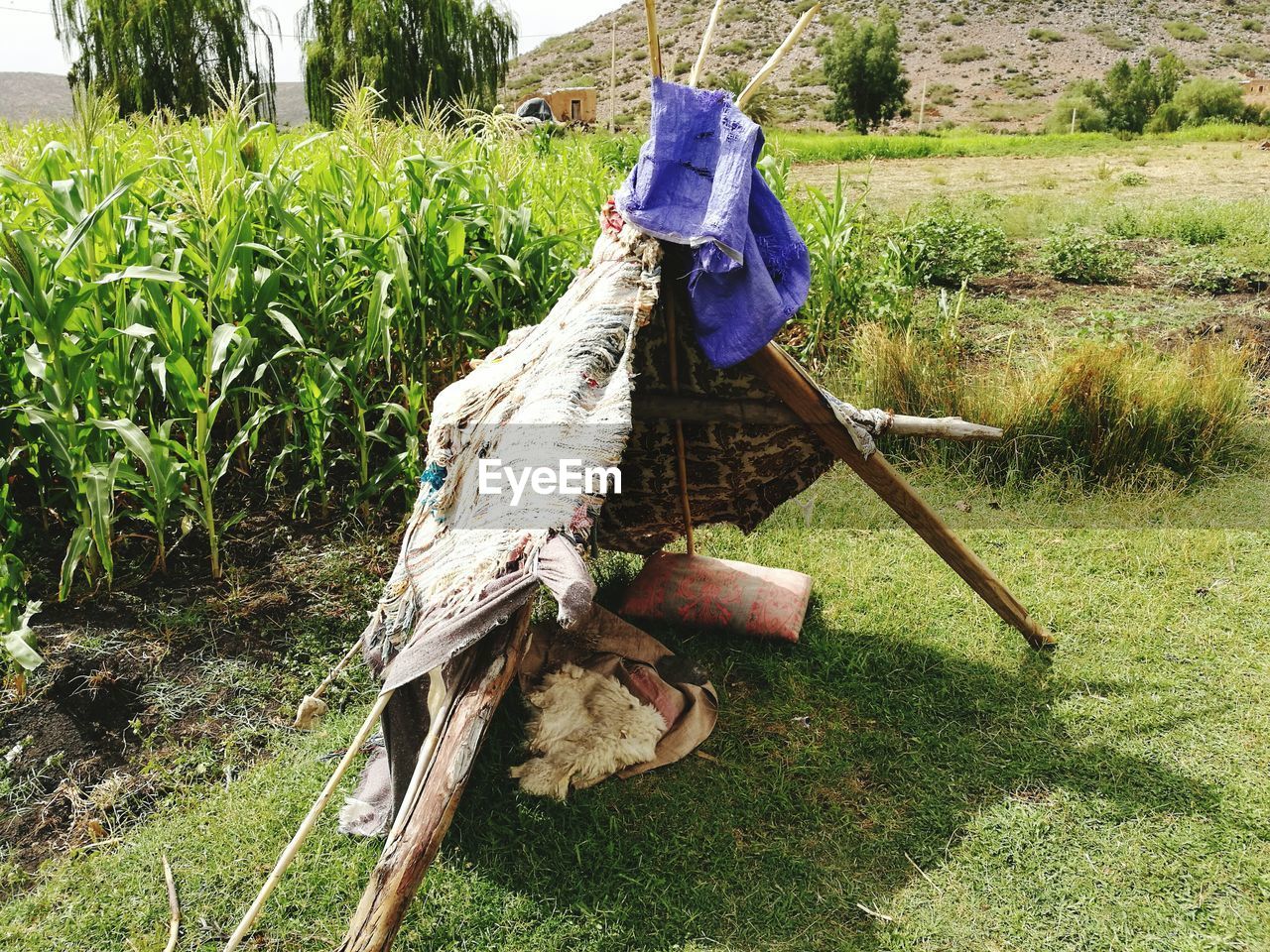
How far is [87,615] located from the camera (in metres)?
2.95

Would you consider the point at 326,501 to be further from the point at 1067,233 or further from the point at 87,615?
the point at 1067,233

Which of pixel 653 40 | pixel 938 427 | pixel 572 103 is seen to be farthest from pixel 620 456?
pixel 572 103

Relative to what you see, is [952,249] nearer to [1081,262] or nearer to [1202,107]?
[1081,262]

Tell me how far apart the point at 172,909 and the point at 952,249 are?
21.9 feet

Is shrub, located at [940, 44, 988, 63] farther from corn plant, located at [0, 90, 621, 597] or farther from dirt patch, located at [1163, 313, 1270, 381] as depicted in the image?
corn plant, located at [0, 90, 621, 597]

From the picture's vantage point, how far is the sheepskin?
2539mm

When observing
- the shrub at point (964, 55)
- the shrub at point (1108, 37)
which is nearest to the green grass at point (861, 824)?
the shrub at point (964, 55)

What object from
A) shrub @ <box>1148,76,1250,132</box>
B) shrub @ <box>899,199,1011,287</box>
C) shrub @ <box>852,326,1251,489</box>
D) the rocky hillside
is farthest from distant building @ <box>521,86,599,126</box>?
shrub @ <box>852,326,1251,489</box>

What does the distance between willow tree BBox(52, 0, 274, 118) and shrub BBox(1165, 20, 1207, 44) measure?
2200 inches

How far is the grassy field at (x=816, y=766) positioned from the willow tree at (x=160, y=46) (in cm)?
1811

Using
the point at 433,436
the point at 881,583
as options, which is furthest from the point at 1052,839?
the point at 433,436

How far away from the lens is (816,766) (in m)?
2.64

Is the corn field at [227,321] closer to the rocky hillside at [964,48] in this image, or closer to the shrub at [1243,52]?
the rocky hillside at [964,48]

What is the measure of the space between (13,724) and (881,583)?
288cm
